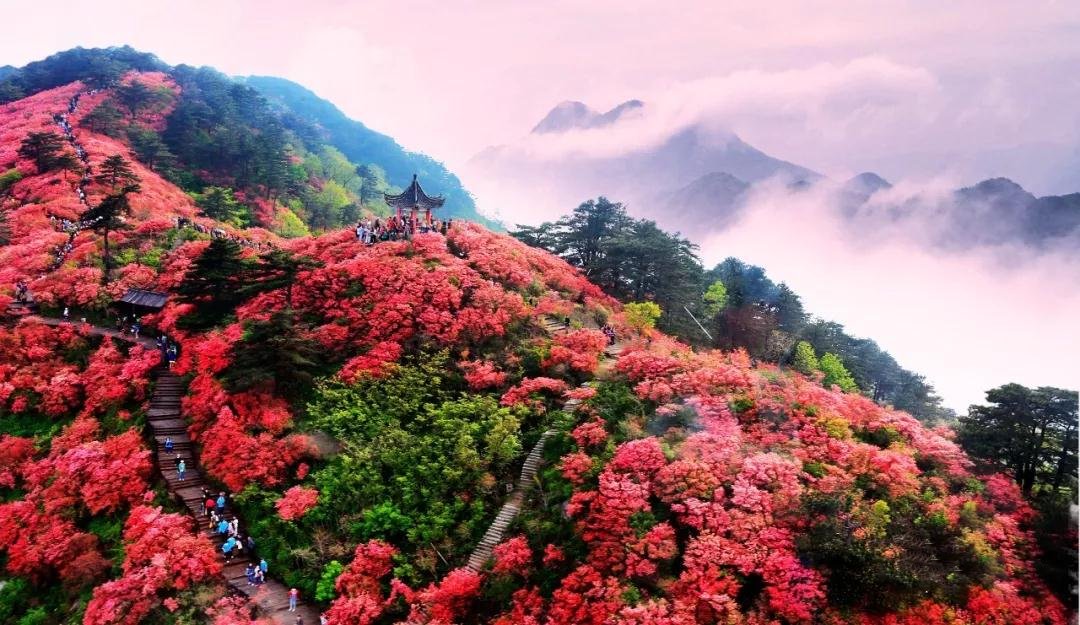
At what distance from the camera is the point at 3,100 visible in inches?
2457

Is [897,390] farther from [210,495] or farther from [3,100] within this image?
[3,100]

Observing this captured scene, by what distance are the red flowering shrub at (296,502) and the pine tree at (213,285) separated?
1206cm

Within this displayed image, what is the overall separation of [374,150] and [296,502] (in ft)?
401

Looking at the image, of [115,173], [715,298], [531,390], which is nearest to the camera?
[531,390]

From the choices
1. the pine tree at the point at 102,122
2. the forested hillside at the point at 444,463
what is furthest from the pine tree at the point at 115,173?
the pine tree at the point at 102,122

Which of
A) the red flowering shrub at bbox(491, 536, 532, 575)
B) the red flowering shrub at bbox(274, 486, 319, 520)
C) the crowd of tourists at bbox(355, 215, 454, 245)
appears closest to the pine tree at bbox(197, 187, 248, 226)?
the crowd of tourists at bbox(355, 215, 454, 245)

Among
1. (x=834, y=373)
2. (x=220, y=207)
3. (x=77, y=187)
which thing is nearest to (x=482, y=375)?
(x=834, y=373)

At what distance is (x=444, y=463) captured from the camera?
66.3 feet

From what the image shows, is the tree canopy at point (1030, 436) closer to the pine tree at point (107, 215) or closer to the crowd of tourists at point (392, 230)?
the crowd of tourists at point (392, 230)

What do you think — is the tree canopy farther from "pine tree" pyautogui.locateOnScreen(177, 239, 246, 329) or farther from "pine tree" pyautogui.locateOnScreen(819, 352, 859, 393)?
"pine tree" pyautogui.locateOnScreen(177, 239, 246, 329)

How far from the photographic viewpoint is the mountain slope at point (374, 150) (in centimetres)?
12169

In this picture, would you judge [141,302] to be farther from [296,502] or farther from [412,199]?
[296,502]

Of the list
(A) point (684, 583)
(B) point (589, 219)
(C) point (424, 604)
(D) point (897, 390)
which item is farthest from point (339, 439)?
(D) point (897, 390)

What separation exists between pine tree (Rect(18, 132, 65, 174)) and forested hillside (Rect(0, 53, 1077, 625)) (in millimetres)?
13544
